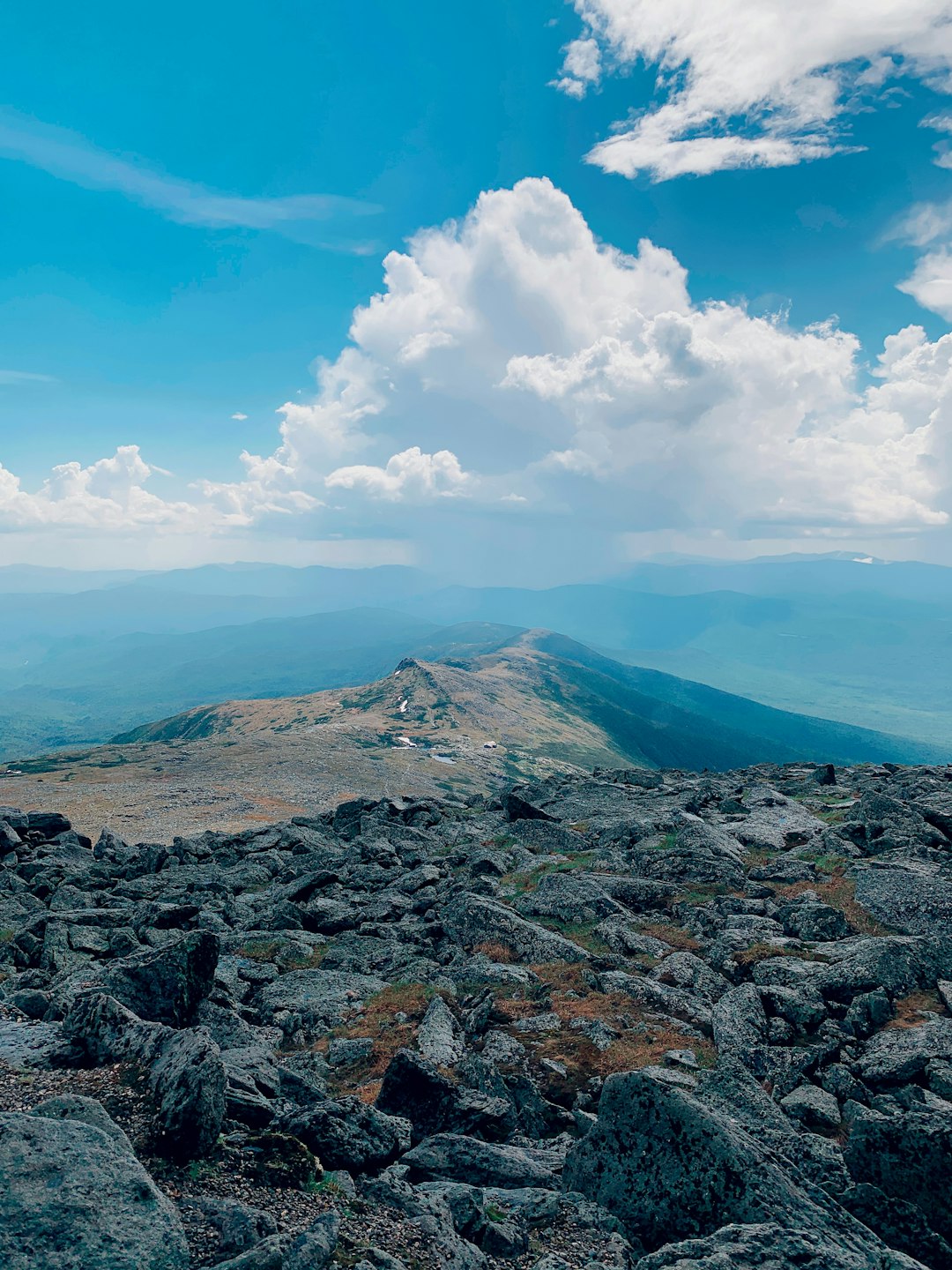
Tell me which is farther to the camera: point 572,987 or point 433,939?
point 433,939

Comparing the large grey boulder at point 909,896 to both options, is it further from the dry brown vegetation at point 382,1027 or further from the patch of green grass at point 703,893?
the dry brown vegetation at point 382,1027

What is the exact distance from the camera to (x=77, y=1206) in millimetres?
8289

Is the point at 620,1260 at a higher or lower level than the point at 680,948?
higher

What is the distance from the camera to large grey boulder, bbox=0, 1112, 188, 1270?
7723 mm

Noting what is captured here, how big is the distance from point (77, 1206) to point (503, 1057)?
1197 centimetres

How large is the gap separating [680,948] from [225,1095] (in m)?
17.1

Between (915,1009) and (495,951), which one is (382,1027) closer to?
(495,951)

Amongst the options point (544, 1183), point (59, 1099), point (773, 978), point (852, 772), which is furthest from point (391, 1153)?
point (852, 772)

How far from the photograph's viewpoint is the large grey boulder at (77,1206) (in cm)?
772

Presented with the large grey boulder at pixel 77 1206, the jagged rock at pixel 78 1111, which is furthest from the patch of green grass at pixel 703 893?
the large grey boulder at pixel 77 1206

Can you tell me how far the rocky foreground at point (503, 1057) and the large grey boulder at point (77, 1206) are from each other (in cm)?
3

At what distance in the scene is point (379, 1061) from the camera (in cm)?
1878

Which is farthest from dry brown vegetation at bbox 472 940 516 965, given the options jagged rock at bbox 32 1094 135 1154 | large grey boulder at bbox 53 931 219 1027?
jagged rock at bbox 32 1094 135 1154

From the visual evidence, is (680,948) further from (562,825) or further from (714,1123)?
(562,825)
